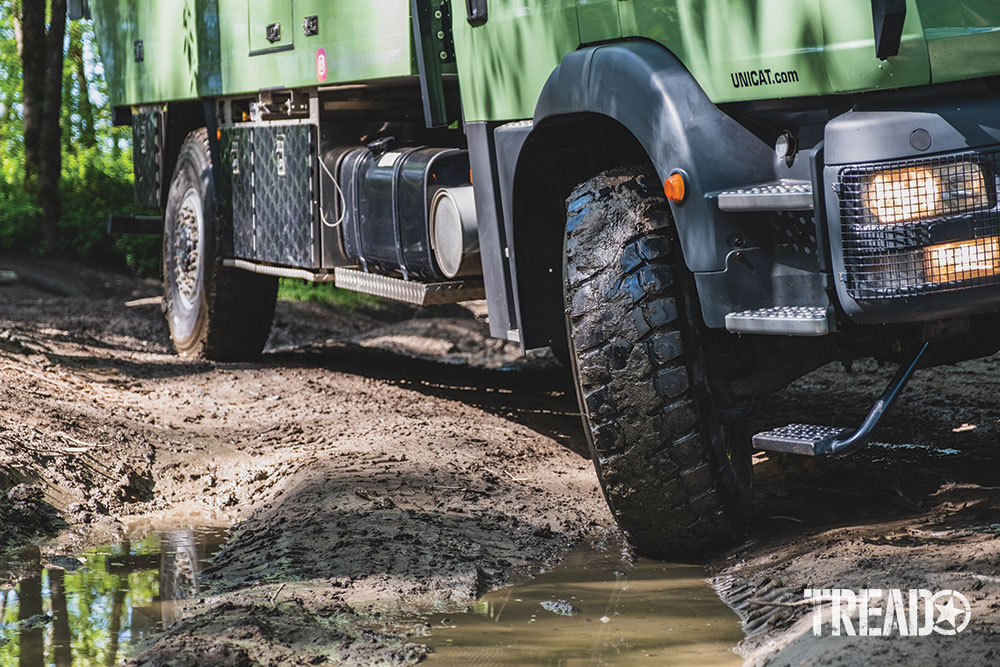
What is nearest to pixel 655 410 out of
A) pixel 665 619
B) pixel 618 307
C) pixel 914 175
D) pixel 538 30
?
pixel 618 307

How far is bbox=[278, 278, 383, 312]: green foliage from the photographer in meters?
13.7

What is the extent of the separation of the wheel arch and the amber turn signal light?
0.8 inches

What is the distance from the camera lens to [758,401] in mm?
6848

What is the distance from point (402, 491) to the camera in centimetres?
493

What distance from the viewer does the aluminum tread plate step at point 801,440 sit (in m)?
3.33

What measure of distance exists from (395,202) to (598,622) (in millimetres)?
2976

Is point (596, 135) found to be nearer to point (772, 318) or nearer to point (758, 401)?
point (772, 318)

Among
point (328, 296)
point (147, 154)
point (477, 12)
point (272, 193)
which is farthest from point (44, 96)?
point (477, 12)

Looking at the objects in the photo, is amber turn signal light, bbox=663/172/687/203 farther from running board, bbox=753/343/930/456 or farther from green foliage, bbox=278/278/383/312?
green foliage, bbox=278/278/383/312

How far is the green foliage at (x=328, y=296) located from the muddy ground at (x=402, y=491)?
4.71 metres

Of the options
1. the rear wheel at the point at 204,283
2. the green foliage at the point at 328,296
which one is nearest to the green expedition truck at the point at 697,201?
the rear wheel at the point at 204,283

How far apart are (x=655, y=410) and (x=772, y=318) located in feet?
1.80

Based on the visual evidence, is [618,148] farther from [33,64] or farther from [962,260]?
[33,64]

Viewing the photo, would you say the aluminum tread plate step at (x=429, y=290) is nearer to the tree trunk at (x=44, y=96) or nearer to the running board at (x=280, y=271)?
the running board at (x=280, y=271)
